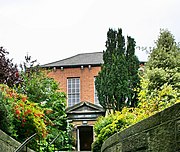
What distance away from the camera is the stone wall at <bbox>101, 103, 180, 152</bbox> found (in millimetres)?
2670

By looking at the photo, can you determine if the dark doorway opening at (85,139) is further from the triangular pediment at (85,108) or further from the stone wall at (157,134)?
the stone wall at (157,134)

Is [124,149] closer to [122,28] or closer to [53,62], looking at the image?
[122,28]

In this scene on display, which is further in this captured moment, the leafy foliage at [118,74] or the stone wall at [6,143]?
the leafy foliage at [118,74]

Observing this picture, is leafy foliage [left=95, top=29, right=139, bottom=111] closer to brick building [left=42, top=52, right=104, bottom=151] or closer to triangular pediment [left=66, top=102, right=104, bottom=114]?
triangular pediment [left=66, top=102, right=104, bottom=114]

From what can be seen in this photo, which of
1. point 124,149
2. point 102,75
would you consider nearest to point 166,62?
point 102,75

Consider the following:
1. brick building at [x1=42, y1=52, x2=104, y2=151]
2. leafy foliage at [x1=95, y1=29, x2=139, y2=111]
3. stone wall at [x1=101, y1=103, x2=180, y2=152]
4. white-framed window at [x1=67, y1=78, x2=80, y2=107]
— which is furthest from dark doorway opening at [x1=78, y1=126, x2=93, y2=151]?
stone wall at [x1=101, y1=103, x2=180, y2=152]

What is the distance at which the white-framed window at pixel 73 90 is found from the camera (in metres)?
25.5

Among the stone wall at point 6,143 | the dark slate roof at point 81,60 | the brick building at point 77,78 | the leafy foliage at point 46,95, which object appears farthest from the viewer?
the dark slate roof at point 81,60

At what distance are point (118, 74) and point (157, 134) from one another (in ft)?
47.5

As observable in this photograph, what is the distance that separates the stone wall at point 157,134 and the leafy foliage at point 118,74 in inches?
516

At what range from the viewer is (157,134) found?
2.98 m

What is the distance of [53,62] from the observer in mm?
27016

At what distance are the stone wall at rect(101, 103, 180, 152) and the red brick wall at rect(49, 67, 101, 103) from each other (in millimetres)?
21441

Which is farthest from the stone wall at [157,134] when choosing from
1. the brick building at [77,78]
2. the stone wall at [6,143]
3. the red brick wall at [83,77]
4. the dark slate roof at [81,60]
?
the red brick wall at [83,77]
